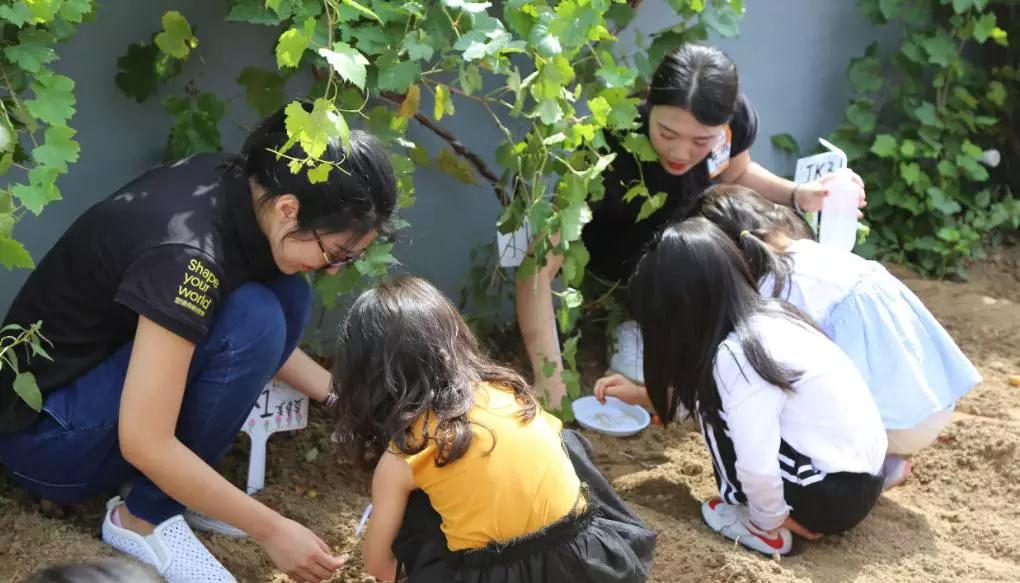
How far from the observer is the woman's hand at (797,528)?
2.32 metres

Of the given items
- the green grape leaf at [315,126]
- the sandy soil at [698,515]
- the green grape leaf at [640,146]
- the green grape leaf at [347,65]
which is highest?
the green grape leaf at [347,65]

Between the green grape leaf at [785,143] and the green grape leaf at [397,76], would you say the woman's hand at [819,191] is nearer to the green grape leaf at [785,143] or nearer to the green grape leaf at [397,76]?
the green grape leaf at [785,143]

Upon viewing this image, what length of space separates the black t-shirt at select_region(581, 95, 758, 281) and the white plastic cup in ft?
1.08

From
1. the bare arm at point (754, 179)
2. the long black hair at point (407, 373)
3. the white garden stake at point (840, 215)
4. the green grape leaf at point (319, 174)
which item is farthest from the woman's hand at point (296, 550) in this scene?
the bare arm at point (754, 179)

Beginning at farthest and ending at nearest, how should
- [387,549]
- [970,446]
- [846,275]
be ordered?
[970,446], [846,275], [387,549]

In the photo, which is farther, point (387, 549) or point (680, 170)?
point (680, 170)

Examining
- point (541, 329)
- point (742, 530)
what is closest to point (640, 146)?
point (541, 329)

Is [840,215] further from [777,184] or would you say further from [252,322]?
[252,322]

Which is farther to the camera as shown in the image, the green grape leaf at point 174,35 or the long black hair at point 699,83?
the long black hair at point 699,83

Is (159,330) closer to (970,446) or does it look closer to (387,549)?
(387,549)

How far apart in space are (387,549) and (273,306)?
485 millimetres

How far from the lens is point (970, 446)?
2.79m

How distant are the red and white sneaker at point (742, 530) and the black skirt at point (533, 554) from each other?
486mm

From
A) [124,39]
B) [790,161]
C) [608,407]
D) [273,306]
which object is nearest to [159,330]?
[273,306]
